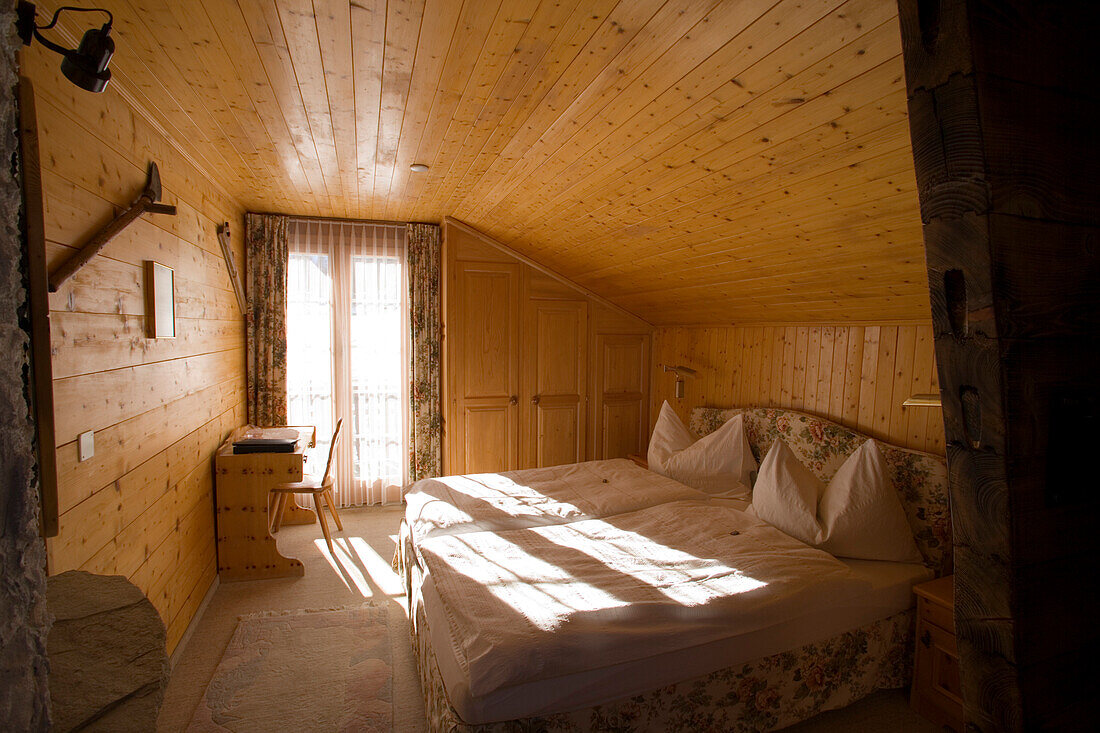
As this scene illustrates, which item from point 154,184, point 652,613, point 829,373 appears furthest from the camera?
point 829,373

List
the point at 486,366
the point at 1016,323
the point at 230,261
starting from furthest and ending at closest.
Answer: the point at 486,366 < the point at 230,261 < the point at 1016,323

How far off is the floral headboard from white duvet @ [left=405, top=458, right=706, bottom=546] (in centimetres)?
65

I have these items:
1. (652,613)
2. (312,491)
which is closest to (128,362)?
(312,491)

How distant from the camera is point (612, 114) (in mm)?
2188

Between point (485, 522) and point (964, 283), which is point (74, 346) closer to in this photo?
point (485, 522)

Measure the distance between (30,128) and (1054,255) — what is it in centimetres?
173

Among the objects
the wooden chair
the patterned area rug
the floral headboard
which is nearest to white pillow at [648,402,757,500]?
the floral headboard

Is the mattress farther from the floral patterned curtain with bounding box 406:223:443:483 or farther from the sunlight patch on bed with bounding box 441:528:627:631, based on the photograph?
the floral patterned curtain with bounding box 406:223:443:483

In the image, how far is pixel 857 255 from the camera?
241cm

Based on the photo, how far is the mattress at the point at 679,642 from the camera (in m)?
1.66

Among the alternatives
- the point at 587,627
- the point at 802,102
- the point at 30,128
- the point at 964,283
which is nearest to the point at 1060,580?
the point at 964,283

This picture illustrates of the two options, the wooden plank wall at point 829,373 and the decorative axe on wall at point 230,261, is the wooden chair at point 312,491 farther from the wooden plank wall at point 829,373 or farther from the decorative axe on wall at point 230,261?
the wooden plank wall at point 829,373

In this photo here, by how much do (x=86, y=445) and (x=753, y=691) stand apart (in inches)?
102

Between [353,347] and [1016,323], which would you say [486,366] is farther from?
[1016,323]
